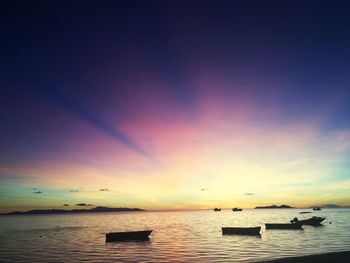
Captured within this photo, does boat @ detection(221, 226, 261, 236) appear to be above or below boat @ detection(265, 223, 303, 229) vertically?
below

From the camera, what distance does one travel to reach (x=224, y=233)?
8981cm

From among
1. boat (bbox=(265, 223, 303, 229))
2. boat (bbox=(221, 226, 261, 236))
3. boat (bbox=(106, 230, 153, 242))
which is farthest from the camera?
boat (bbox=(265, 223, 303, 229))

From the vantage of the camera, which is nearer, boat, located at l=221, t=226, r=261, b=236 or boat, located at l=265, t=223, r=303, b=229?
boat, located at l=221, t=226, r=261, b=236

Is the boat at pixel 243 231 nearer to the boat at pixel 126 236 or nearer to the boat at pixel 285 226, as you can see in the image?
the boat at pixel 285 226

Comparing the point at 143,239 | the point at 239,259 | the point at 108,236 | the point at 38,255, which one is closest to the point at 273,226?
the point at 143,239

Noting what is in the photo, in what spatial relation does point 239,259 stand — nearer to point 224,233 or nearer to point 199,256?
point 199,256

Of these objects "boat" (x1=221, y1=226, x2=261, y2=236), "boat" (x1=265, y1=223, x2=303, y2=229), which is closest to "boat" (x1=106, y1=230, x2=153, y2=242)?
"boat" (x1=221, y1=226, x2=261, y2=236)

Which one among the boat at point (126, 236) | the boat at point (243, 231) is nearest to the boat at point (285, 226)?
the boat at point (243, 231)

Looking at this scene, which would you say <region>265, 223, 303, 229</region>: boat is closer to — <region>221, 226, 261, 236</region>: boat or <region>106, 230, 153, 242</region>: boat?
<region>221, 226, 261, 236</region>: boat

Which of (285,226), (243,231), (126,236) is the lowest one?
(126,236)

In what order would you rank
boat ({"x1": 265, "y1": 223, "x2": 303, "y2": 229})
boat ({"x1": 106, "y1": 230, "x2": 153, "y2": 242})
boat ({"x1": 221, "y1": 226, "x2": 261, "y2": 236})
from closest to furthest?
boat ({"x1": 106, "y1": 230, "x2": 153, "y2": 242})
boat ({"x1": 221, "y1": 226, "x2": 261, "y2": 236})
boat ({"x1": 265, "y1": 223, "x2": 303, "y2": 229})

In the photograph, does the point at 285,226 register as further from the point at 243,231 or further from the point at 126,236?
the point at 126,236

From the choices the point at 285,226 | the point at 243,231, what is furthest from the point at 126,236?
the point at 285,226

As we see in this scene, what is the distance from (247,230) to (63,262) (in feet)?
169
